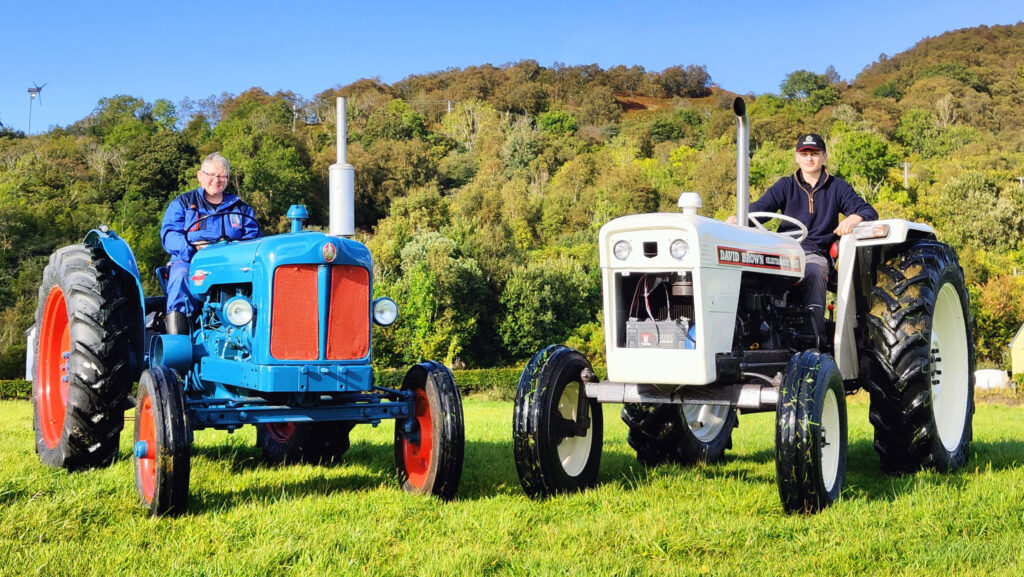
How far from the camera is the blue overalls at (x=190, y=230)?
614 cm

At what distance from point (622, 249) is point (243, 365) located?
2.21 metres

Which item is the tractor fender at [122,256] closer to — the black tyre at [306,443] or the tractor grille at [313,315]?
the black tyre at [306,443]

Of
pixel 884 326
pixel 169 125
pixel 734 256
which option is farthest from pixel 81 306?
pixel 169 125

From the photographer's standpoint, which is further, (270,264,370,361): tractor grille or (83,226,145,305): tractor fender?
(83,226,145,305): tractor fender

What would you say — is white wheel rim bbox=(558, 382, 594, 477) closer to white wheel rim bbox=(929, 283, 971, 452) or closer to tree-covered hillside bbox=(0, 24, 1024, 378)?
white wheel rim bbox=(929, 283, 971, 452)

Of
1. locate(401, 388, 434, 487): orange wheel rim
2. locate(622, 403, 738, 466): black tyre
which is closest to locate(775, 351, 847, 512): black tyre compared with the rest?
locate(622, 403, 738, 466): black tyre

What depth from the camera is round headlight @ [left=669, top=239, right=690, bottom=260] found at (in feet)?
15.7

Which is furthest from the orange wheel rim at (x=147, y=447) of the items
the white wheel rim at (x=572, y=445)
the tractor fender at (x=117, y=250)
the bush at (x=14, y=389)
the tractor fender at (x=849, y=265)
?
the bush at (x=14, y=389)


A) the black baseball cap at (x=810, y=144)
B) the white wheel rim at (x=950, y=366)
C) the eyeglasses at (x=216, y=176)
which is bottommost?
the white wheel rim at (x=950, y=366)

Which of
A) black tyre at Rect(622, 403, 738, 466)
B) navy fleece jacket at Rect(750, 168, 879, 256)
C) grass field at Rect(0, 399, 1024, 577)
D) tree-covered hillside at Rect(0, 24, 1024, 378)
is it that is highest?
tree-covered hillside at Rect(0, 24, 1024, 378)

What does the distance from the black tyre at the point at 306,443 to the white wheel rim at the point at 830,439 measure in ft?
10.1

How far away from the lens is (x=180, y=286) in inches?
241

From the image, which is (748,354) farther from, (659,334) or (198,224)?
(198,224)

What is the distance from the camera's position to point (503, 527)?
4.29 meters
